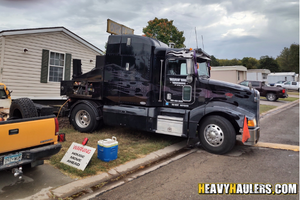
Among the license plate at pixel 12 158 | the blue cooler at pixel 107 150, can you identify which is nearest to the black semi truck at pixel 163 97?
the blue cooler at pixel 107 150

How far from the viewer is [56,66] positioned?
38.8 ft

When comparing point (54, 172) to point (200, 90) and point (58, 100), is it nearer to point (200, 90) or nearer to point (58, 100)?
point (200, 90)

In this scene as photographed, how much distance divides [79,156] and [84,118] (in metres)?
3.22

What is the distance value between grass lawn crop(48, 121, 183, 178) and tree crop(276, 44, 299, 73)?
67.4 metres

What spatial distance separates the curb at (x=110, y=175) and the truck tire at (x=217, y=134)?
0.89m

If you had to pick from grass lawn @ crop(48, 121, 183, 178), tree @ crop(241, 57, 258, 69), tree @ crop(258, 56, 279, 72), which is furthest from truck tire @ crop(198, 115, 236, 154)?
tree @ crop(241, 57, 258, 69)

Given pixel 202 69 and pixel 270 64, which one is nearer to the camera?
pixel 202 69

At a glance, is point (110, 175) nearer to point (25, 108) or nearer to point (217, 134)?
point (25, 108)

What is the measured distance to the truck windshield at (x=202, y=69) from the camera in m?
6.36

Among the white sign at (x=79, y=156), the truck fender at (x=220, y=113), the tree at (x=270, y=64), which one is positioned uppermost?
the tree at (x=270, y=64)

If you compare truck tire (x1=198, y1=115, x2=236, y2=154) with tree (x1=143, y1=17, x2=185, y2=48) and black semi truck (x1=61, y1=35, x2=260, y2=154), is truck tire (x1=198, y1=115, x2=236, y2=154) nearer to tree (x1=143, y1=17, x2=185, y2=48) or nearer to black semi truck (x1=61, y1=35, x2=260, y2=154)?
black semi truck (x1=61, y1=35, x2=260, y2=154)

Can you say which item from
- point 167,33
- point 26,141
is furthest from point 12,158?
point 167,33

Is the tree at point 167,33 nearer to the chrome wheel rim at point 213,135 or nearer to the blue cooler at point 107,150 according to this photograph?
the chrome wheel rim at point 213,135

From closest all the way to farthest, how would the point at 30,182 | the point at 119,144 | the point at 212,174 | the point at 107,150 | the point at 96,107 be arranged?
the point at 30,182
the point at 212,174
the point at 107,150
the point at 119,144
the point at 96,107
